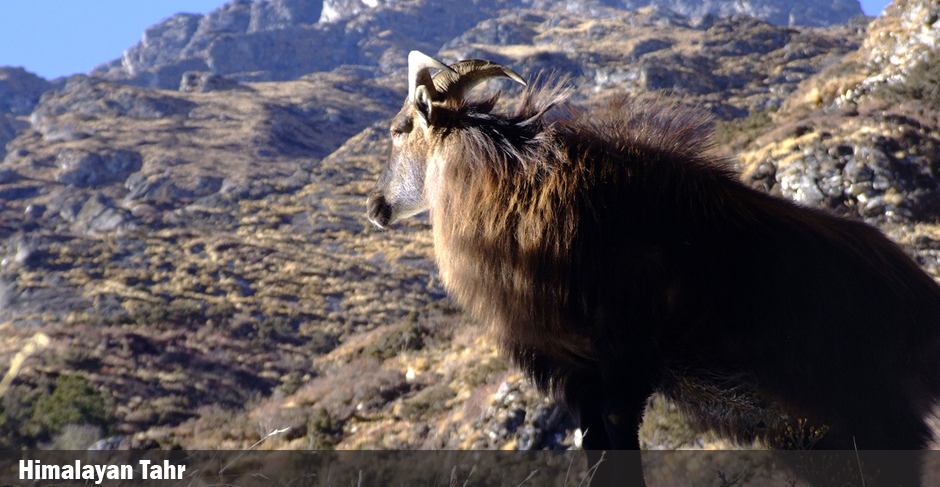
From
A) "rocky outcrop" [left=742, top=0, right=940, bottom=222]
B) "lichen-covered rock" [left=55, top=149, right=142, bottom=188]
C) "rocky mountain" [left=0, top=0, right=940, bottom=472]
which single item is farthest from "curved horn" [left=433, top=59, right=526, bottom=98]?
"lichen-covered rock" [left=55, top=149, right=142, bottom=188]

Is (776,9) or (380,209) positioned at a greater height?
(776,9)

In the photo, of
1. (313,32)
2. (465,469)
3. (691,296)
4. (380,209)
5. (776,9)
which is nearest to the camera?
(691,296)

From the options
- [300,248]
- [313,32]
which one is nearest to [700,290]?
[300,248]

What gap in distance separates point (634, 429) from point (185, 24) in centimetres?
17994

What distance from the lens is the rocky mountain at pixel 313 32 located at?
125 m

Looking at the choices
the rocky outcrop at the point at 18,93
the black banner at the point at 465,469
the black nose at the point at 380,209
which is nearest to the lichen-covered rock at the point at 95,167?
the rocky outcrop at the point at 18,93

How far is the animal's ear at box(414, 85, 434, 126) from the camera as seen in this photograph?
3.54 meters

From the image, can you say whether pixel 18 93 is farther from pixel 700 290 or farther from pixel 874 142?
pixel 700 290

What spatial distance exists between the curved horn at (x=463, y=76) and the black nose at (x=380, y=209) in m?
1.00

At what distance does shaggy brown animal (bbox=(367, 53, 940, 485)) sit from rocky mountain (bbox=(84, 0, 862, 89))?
111375mm

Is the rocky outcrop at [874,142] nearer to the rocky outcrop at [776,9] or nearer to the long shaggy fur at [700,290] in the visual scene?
the long shaggy fur at [700,290]

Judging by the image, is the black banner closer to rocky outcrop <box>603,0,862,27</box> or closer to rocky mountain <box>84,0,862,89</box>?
rocky mountain <box>84,0,862,89</box>

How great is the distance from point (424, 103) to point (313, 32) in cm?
15104

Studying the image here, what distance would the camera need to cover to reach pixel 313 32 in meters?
141
